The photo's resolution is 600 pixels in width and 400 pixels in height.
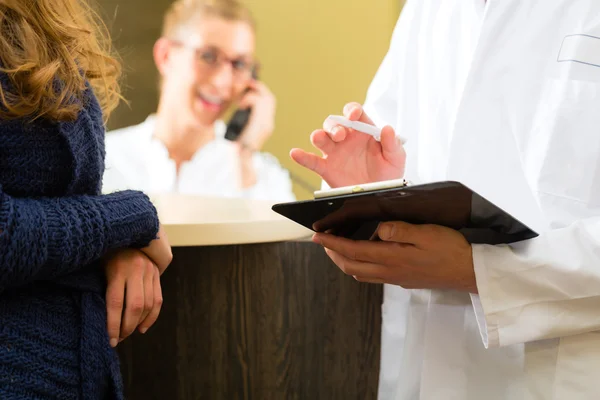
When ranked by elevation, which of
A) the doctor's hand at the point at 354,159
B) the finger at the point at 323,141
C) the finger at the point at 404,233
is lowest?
the finger at the point at 404,233

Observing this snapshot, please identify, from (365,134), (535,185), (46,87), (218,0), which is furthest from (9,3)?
(218,0)

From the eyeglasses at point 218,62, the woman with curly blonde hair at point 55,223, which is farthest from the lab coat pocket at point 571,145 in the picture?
the eyeglasses at point 218,62

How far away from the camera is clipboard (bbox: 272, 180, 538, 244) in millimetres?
589

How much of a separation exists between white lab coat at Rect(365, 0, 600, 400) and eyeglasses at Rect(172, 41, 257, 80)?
3.92 feet

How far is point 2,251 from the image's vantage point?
50 cm

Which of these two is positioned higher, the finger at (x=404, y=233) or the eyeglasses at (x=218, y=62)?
the eyeglasses at (x=218, y=62)

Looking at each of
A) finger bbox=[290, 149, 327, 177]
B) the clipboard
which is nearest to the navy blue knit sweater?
the clipboard

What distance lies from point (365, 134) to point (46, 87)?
47 cm

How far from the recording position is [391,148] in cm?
87

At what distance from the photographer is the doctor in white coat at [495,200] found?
705 mm

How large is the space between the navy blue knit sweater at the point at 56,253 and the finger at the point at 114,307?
14mm

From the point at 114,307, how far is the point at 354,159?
429 mm

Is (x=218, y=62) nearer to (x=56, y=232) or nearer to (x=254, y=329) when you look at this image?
(x=254, y=329)

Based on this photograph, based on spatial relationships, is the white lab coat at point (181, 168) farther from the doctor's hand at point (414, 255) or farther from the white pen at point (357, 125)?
the doctor's hand at point (414, 255)
